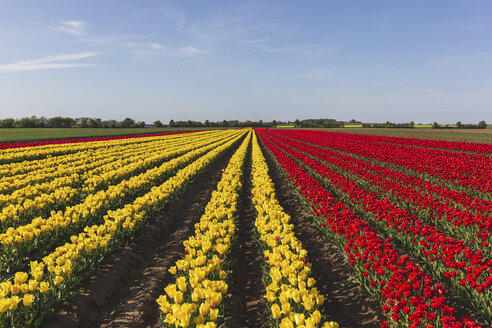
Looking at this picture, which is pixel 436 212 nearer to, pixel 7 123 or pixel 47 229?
pixel 47 229

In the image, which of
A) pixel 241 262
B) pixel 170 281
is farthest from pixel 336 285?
pixel 170 281

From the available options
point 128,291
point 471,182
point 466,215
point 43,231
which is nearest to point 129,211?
point 43,231

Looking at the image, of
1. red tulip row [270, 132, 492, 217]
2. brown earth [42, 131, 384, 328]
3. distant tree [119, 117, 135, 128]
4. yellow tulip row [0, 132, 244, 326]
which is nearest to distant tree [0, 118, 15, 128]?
distant tree [119, 117, 135, 128]

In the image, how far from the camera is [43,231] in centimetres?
536

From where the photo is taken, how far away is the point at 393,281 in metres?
3.25

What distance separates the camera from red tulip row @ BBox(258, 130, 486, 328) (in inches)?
109

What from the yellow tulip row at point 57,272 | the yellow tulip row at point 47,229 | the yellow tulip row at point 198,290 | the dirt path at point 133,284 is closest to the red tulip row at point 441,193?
the yellow tulip row at point 198,290

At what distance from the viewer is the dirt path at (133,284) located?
4070 mm

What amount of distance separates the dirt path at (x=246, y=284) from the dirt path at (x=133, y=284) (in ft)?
4.39

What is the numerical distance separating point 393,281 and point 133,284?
15.4 feet

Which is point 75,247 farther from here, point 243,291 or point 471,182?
point 471,182

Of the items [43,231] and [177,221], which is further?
[177,221]

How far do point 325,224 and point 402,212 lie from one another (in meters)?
1.88

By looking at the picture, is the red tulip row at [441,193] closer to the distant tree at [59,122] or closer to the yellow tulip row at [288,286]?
the yellow tulip row at [288,286]
